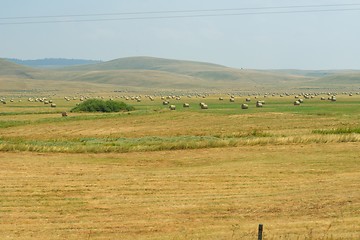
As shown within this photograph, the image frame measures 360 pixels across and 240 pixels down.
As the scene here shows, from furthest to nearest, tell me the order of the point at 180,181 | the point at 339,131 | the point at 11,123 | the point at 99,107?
the point at 99,107 → the point at 11,123 → the point at 339,131 → the point at 180,181

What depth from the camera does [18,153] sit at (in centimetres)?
3456

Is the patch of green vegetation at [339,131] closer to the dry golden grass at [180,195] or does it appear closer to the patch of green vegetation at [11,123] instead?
the dry golden grass at [180,195]

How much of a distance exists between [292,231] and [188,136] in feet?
84.2

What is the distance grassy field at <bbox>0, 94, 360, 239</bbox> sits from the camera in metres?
18.1

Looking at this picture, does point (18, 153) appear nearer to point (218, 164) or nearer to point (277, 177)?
point (218, 164)

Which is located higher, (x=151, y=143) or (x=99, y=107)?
(x=99, y=107)

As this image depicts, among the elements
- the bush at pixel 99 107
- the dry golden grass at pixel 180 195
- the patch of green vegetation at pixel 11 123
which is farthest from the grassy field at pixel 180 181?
the bush at pixel 99 107

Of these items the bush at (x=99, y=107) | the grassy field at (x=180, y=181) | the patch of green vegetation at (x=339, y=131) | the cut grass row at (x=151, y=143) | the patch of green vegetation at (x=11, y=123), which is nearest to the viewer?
the grassy field at (x=180, y=181)

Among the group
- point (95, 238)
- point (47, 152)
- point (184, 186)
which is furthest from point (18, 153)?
point (95, 238)

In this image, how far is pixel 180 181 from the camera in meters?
25.8

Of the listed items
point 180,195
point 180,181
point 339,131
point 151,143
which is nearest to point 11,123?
point 151,143

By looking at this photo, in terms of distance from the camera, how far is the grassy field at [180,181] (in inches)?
712

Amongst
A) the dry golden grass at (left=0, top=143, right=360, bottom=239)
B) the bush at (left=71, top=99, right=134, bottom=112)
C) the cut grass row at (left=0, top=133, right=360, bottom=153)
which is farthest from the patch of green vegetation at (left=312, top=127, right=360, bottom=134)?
the bush at (left=71, top=99, right=134, bottom=112)

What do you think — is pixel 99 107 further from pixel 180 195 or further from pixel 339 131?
pixel 180 195
